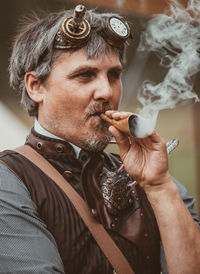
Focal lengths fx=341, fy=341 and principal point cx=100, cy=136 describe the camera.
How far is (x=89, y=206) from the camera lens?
5.85 feet

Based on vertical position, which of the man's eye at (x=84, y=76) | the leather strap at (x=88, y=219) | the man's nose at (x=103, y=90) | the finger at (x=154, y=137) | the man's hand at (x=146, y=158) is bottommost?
the leather strap at (x=88, y=219)

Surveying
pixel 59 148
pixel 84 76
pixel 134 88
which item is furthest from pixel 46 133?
pixel 134 88

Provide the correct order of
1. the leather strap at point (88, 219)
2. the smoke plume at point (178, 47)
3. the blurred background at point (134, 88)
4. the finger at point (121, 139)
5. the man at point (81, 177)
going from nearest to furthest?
the man at point (81, 177) → the leather strap at point (88, 219) → the finger at point (121, 139) → the smoke plume at point (178, 47) → the blurred background at point (134, 88)

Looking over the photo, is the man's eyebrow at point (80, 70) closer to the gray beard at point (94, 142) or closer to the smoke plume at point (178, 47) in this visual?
the gray beard at point (94, 142)

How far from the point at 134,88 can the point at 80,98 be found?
2.53m

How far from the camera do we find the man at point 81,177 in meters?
1.58

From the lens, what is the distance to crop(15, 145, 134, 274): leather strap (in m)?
1.69

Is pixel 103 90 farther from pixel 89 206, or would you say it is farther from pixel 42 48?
pixel 89 206

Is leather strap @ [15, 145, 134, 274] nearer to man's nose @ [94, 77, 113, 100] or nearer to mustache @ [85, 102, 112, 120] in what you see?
mustache @ [85, 102, 112, 120]

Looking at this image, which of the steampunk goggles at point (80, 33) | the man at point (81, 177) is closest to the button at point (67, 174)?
the man at point (81, 177)

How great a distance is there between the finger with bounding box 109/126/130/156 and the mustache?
0.19 metres

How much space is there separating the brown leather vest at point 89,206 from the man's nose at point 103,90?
1.09ft

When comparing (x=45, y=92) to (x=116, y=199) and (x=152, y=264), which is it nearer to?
(x=116, y=199)

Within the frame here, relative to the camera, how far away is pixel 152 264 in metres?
1.89
